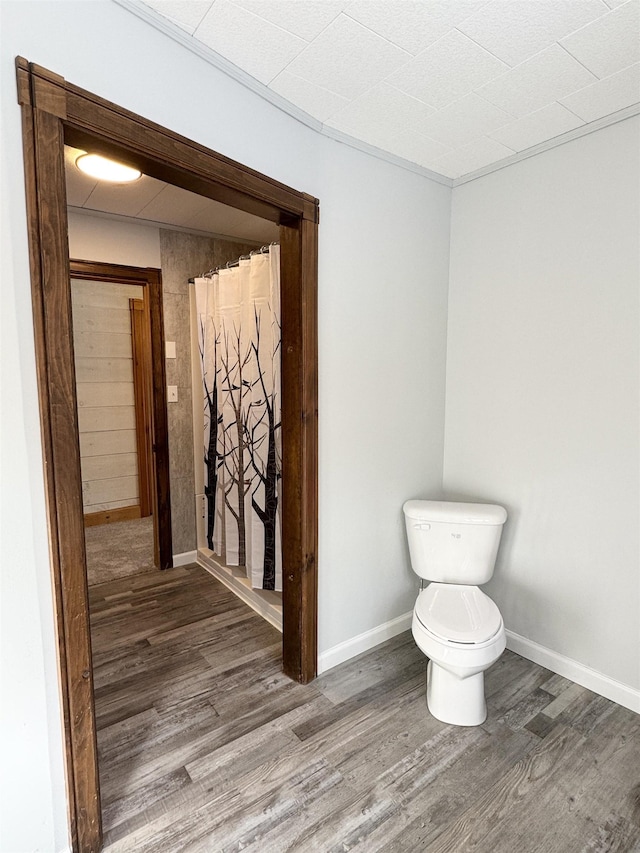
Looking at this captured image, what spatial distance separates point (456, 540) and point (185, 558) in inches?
83.0

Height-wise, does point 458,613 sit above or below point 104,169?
below

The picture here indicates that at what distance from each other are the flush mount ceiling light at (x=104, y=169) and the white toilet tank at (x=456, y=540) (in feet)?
6.83

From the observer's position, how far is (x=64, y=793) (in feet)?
4.30

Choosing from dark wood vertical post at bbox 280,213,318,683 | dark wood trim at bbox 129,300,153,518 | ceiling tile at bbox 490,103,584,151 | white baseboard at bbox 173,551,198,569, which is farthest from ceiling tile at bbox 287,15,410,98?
dark wood trim at bbox 129,300,153,518

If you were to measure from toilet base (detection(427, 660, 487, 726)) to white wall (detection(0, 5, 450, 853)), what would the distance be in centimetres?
55

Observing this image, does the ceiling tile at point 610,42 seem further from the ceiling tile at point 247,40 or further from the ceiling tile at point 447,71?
the ceiling tile at point 247,40

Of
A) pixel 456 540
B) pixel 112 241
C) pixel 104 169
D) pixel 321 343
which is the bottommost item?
pixel 456 540

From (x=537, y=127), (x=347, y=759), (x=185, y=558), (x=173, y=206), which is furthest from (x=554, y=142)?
(x=185, y=558)

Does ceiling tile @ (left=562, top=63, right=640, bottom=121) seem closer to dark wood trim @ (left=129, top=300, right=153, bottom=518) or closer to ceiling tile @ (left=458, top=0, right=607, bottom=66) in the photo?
ceiling tile @ (left=458, top=0, right=607, bottom=66)

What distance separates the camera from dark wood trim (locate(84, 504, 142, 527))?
4.40 metres

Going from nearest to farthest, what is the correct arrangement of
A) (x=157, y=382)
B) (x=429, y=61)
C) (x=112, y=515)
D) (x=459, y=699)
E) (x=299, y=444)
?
(x=429, y=61), (x=459, y=699), (x=299, y=444), (x=157, y=382), (x=112, y=515)

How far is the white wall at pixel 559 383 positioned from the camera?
6.33 ft

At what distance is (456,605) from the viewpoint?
78.9 inches

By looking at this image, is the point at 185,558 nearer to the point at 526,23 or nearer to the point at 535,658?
the point at 535,658
